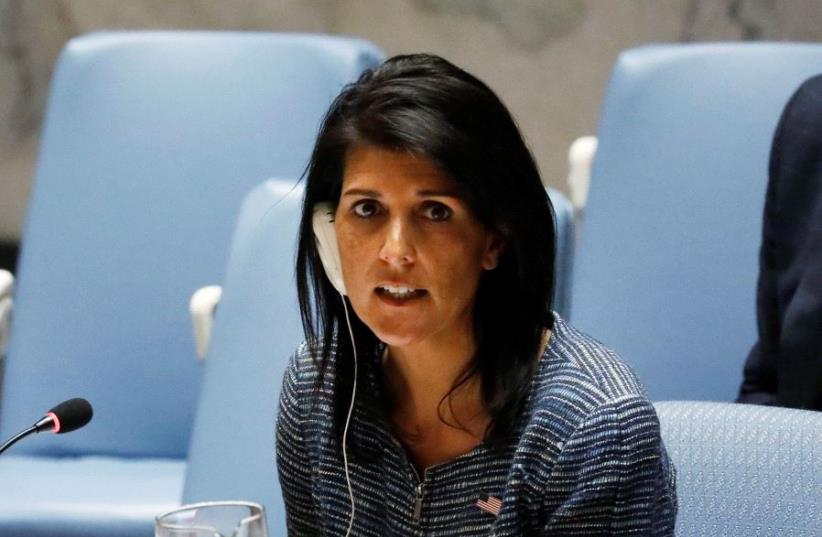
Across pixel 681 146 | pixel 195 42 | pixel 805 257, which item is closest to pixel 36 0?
pixel 195 42

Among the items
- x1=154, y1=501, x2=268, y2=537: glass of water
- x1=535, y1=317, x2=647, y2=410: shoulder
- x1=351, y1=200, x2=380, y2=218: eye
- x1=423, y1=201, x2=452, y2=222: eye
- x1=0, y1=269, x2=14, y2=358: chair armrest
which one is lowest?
x1=154, y1=501, x2=268, y2=537: glass of water

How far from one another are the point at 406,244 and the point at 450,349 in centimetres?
13

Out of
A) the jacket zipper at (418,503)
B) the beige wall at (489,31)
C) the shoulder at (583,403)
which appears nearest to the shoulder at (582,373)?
the shoulder at (583,403)

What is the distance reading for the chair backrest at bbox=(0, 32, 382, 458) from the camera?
1.92 metres

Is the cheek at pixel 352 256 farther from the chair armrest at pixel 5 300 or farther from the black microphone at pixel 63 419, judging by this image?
the chair armrest at pixel 5 300

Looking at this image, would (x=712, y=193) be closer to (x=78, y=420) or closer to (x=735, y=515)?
(x=735, y=515)

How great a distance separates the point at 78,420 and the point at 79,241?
886 millimetres

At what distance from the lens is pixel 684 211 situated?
1.83 m

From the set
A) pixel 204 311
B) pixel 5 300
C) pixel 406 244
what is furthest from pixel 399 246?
pixel 5 300

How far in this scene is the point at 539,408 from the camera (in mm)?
1098

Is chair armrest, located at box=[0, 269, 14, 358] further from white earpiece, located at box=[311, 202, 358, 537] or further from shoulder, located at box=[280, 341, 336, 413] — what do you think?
white earpiece, located at box=[311, 202, 358, 537]

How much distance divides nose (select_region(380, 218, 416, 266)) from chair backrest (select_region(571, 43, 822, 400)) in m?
0.77

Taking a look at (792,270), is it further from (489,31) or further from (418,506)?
(489,31)

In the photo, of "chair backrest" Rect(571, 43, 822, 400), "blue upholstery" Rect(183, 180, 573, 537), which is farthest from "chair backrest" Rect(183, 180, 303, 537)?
"chair backrest" Rect(571, 43, 822, 400)
